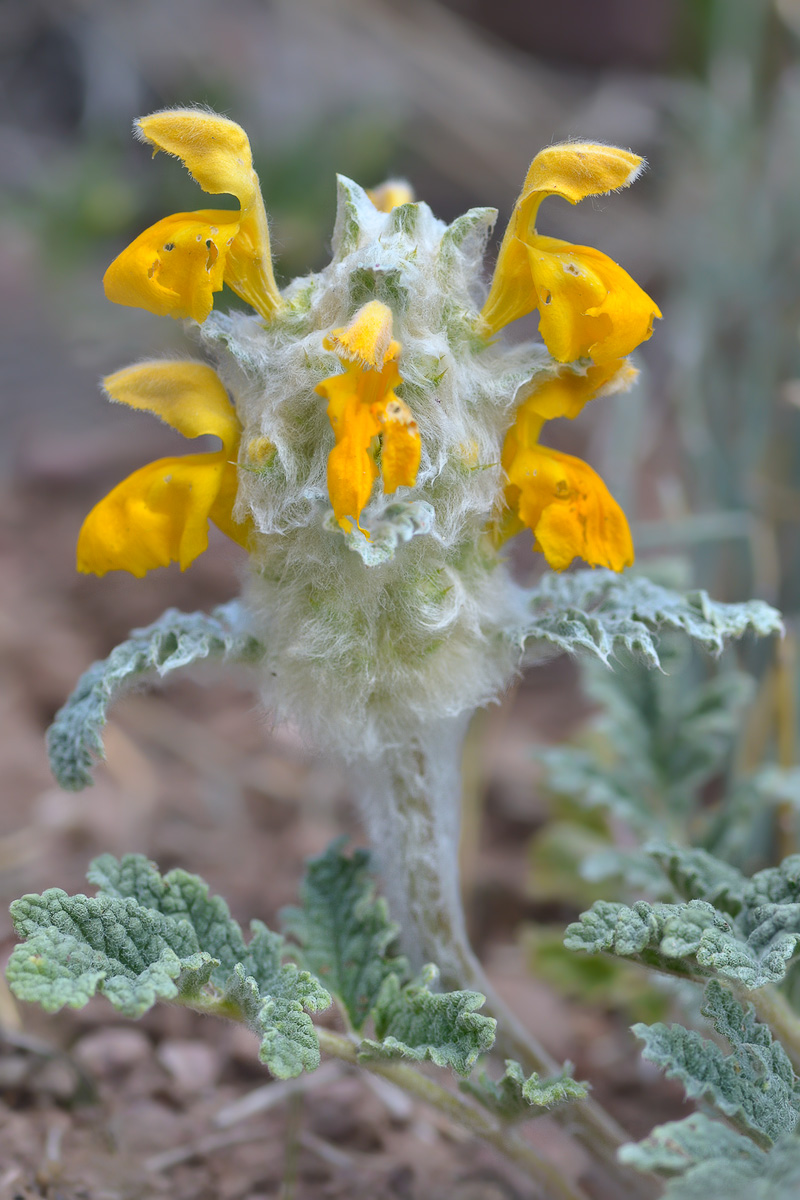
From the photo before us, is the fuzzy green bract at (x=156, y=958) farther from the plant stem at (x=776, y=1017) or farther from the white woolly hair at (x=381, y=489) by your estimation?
the plant stem at (x=776, y=1017)

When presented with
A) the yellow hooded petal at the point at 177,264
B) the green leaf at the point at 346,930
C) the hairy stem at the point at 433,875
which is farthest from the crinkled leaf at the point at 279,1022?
the yellow hooded petal at the point at 177,264

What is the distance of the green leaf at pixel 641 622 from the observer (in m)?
1.06

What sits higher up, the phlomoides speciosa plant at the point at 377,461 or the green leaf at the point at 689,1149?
the phlomoides speciosa plant at the point at 377,461

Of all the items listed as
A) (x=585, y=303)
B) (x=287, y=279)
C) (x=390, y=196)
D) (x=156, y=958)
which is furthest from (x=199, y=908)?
(x=287, y=279)

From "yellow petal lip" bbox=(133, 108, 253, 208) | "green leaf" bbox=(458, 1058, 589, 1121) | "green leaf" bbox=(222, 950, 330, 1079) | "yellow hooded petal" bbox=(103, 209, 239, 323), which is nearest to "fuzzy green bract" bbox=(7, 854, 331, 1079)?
"green leaf" bbox=(222, 950, 330, 1079)

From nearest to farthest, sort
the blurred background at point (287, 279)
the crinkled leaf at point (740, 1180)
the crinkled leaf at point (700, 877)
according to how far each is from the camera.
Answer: the crinkled leaf at point (740, 1180)
the crinkled leaf at point (700, 877)
the blurred background at point (287, 279)

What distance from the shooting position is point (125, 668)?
1.06 m

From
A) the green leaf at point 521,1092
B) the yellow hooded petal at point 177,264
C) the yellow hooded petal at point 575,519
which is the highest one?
the yellow hooded petal at point 177,264

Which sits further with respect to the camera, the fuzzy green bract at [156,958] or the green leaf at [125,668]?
the green leaf at [125,668]

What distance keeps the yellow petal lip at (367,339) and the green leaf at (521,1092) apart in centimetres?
68

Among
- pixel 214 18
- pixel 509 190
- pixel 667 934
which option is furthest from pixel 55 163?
pixel 667 934

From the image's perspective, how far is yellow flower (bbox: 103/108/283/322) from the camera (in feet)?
3.34

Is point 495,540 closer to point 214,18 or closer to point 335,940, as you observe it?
point 335,940

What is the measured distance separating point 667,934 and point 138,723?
1.67 m
